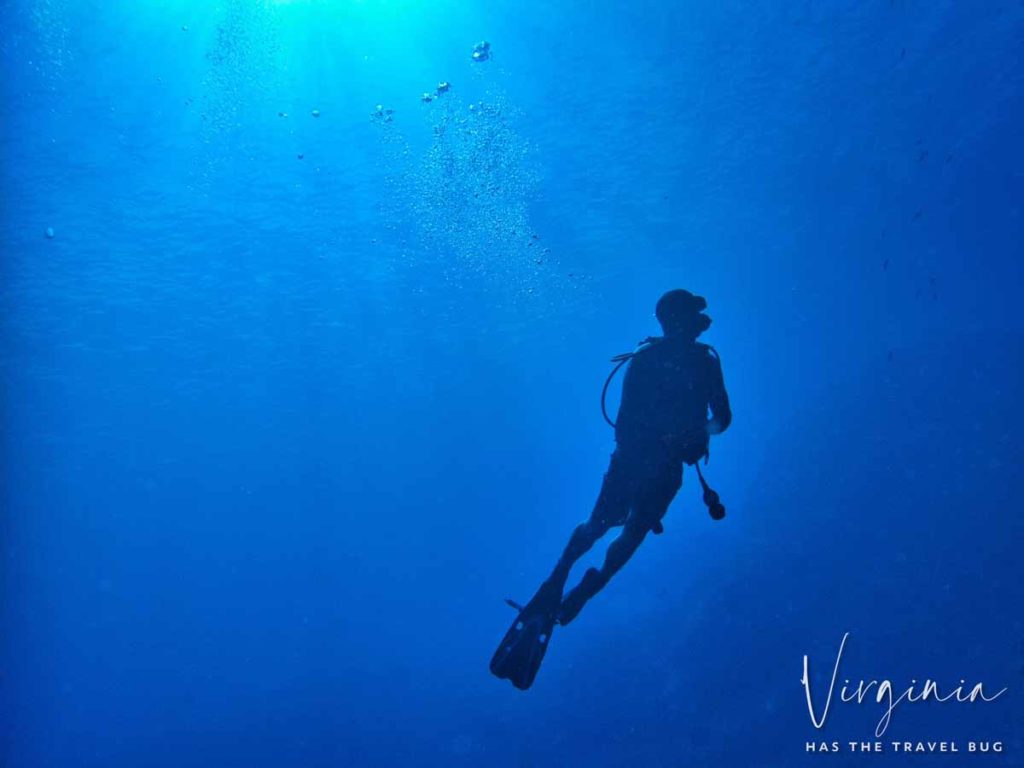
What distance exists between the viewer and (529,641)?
4.96 metres

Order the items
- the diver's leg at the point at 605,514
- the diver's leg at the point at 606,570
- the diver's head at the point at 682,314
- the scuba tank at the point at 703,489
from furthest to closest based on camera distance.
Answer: the diver's leg at the point at 605,514
the diver's leg at the point at 606,570
the diver's head at the point at 682,314
the scuba tank at the point at 703,489

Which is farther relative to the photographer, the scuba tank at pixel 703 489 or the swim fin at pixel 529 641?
the swim fin at pixel 529 641

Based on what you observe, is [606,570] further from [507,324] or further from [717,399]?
[507,324]

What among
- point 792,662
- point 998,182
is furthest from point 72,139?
point 998,182

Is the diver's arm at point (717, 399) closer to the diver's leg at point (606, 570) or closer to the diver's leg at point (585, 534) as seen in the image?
the diver's leg at point (606, 570)

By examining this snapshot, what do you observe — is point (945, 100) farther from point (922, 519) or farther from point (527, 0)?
point (527, 0)

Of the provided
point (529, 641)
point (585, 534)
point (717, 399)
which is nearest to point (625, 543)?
point (585, 534)

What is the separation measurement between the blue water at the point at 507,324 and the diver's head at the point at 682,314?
10.6 m

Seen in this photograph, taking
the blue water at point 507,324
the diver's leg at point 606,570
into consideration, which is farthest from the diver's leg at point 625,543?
the blue water at point 507,324

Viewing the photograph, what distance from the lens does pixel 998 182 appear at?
26406mm

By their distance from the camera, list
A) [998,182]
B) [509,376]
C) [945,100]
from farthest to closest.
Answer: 1. [509,376]
2. [998,182]
3. [945,100]

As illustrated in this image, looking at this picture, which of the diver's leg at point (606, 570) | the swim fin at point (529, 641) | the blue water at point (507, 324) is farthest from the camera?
the blue water at point (507, 324)

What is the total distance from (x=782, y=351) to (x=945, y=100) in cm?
1677

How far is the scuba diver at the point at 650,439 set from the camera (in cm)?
503
